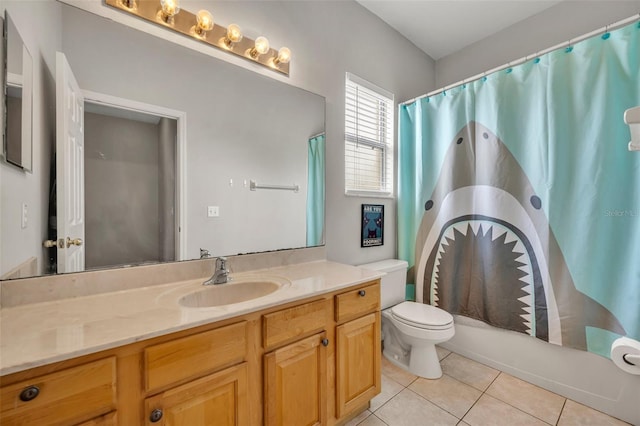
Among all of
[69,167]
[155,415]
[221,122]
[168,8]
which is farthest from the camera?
[221,122]

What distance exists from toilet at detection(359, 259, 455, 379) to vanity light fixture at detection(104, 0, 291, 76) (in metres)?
1.65

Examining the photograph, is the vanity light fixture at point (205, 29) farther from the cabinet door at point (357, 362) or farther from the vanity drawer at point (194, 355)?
the cabinet door at point (357, 362)

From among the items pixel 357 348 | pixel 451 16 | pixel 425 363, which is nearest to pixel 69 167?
pixel 357 348

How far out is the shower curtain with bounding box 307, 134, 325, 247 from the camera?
1876mm

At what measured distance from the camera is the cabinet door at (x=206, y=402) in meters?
0.84

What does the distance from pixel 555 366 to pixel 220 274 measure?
86.7 inches

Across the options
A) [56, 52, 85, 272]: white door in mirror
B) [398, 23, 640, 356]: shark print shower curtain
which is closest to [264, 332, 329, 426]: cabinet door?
[56, 52, 85, 272]: white door in mirror

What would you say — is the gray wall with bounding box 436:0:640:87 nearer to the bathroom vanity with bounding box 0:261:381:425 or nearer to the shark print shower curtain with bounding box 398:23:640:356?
the shark print shower curtain with bounding box 398:23:640:356

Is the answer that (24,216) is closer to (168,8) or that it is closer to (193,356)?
(193,356)

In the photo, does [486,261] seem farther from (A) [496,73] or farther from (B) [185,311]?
(B) [185,311]

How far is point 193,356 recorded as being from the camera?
2.94ft

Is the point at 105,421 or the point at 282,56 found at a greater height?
→ the point at 282,56

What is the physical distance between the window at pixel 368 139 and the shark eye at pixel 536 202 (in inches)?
40.7

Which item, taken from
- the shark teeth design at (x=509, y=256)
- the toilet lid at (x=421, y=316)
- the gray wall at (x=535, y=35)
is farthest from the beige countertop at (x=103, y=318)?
the gray wall at (x=535, y=35)
